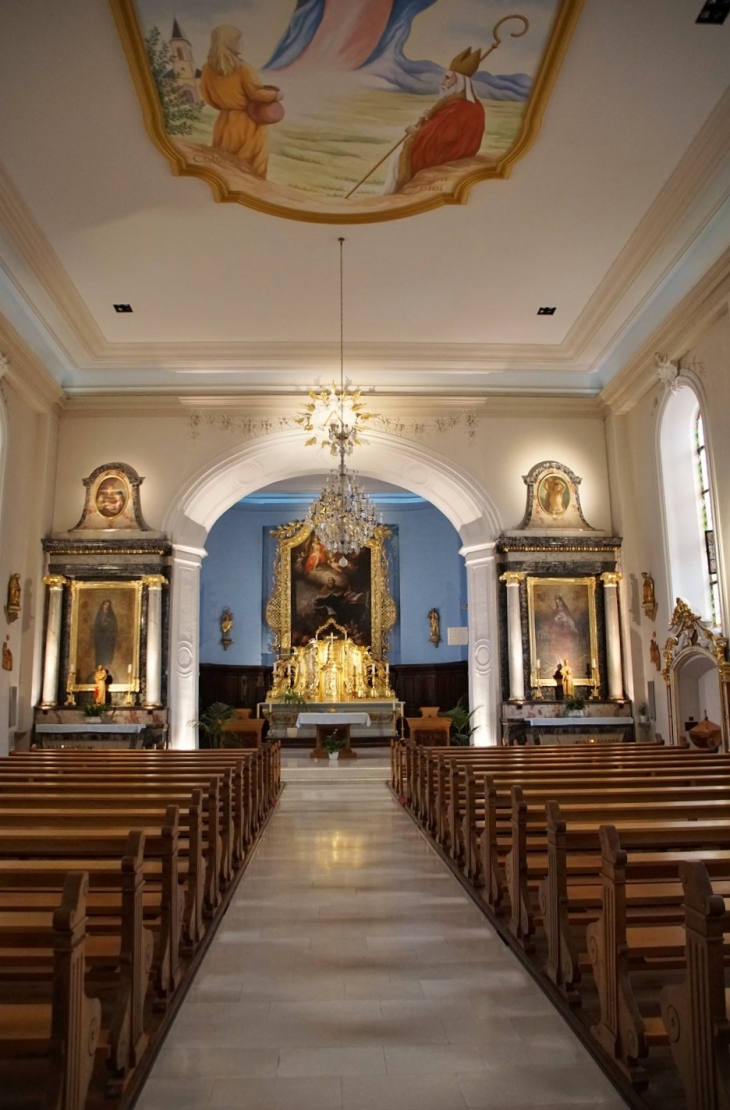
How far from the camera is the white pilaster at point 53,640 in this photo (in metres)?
14.0

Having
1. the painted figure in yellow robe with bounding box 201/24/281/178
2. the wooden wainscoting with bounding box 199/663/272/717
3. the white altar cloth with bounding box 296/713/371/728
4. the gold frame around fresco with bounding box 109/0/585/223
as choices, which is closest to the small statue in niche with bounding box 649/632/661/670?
the white altar cloth with bounding box 296/713/371/728

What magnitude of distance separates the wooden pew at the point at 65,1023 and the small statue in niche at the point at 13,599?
1083 cm

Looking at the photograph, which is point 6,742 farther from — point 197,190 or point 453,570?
point 453,570

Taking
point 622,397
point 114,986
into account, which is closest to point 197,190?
point 622,397

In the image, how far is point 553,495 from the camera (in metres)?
15.2

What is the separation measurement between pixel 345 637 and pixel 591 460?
323 inches

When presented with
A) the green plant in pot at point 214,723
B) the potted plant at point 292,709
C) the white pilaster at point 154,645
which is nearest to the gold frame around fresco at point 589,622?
the green plant in pot at point 214,723

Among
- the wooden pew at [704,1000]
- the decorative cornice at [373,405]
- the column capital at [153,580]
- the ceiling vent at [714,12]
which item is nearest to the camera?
the wooden pew at [704,1000]

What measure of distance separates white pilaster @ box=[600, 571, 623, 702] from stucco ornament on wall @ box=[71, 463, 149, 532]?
8.22 meters

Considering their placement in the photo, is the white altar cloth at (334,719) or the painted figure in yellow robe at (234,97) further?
the white altar cloth at (334,719)

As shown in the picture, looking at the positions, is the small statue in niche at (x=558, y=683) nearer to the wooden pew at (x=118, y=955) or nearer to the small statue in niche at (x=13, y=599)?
the small statue in niche at (x=13, y=599)

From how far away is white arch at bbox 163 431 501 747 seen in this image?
1493 centimetres

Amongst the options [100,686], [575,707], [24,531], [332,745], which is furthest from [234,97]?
[332,745]

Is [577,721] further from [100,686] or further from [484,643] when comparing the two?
[100,686]
